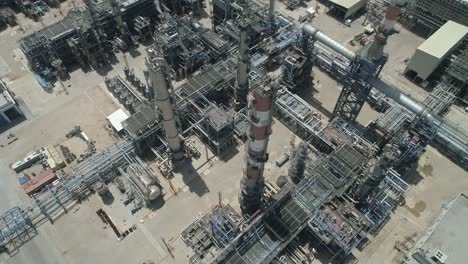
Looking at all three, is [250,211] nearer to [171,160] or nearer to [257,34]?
[171,160]

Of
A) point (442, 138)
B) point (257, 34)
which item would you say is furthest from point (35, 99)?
point (442, 138)

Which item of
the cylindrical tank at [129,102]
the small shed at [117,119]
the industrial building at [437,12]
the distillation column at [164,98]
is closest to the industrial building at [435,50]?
the industrial building at [437,12]

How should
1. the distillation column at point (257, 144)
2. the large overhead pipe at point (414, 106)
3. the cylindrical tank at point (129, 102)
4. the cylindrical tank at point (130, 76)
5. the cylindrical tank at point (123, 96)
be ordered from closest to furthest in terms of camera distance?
the distillation column at point (257, 144), the large overhead pipe at point (414, 106), the cylindrical tank at point (129, 102), the cylindrical tank at point (123, 96), the cylindrical tank at point (130, 76)

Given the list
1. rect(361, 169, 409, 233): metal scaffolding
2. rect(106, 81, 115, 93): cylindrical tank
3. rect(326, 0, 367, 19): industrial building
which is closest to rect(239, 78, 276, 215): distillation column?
rect(361, 169, 409, 233): metal scaffolding

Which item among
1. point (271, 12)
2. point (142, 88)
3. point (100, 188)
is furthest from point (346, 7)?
point (100, 188)

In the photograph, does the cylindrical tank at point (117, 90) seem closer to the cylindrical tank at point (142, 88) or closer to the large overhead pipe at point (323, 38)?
the cylindrical tank at point (142, 88)

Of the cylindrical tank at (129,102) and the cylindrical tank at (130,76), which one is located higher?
the cylindrical tank at (130,76)

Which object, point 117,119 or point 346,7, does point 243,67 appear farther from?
point 346,7
